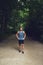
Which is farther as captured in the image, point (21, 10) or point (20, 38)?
point (21, 10)

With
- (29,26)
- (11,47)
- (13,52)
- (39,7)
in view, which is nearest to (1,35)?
(29,26)

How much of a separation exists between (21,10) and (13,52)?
11.1 meters

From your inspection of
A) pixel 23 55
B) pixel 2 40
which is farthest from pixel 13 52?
pixel 2 40

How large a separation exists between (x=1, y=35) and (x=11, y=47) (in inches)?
294

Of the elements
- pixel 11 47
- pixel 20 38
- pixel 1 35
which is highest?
pixel 20 38

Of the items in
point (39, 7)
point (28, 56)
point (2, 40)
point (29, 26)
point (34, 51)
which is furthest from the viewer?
point (29, 26)

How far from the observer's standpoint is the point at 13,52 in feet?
60.3

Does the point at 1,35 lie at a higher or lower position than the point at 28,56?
lower

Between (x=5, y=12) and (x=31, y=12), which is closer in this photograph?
(x=31, y=12)

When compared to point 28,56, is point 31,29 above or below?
below

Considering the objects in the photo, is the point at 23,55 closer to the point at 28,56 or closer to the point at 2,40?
the point at 28,56

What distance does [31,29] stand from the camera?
1102 inches

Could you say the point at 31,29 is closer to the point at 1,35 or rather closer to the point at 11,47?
the point at 1,35

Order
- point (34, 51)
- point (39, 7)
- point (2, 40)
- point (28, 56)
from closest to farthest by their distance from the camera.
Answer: point (28, 56)
point (34, 51)
point (2, 40)
point (39, 7)
